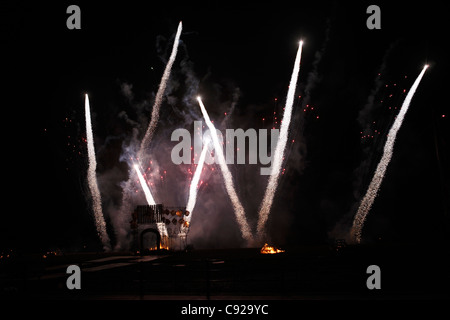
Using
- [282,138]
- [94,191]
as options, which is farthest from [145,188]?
[282,138]

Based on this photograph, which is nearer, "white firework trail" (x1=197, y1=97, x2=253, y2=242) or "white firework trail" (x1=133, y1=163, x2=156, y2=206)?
"white firework trail" (x1=197, y1=97, x2=253, y2=242)

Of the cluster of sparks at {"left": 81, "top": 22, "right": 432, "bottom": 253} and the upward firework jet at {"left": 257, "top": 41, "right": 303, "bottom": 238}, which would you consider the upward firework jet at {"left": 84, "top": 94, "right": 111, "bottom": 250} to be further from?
the upward firework jet at {"left": 257, "top": 41, "right": 303, "bottom": 238}

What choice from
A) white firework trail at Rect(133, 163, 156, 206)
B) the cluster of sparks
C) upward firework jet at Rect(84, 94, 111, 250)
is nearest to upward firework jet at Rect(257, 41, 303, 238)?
the cluster of sparks

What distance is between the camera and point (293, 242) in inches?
1687

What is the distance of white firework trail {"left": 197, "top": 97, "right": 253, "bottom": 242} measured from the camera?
3278cm

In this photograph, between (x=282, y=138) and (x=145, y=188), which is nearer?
(x=282, y=138)

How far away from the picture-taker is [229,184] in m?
36.0

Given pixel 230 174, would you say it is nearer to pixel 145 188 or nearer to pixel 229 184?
pixel 229 184

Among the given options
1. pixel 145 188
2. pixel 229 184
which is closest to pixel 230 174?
pixel 229 184

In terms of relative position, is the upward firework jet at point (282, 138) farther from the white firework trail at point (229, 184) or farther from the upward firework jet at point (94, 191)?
the upward firework jet at point (94, 191)

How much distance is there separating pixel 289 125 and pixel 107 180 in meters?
22.2

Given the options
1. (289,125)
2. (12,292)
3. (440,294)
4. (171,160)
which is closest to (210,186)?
(171,160)

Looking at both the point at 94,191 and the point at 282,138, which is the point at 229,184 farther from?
the point at 94,191
